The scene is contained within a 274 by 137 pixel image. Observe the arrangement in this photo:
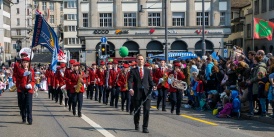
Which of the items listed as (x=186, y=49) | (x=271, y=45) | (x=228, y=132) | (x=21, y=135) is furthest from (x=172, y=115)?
(x=186, y=49)

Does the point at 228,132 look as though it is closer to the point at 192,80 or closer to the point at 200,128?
the point at 200,128

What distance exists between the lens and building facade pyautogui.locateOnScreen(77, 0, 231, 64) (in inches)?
2525

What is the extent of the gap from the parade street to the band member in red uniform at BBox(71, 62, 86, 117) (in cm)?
47

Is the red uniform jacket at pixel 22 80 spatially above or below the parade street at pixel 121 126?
above

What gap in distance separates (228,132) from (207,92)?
7.30m

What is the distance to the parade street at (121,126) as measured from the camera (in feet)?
43.8

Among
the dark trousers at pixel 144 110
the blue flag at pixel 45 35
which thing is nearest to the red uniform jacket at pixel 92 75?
the blue flag at pixel 45 35

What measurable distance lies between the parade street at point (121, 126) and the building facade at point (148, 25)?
45.3 metres

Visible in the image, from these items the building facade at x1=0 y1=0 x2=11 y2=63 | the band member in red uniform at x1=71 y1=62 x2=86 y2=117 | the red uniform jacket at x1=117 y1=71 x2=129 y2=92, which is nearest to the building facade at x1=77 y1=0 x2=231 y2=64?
the building facade at x1=0 y1=0 x2=11 y2=63

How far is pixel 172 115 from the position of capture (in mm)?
18438

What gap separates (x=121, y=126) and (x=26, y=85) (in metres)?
2.84

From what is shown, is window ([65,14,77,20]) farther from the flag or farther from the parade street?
the parade street

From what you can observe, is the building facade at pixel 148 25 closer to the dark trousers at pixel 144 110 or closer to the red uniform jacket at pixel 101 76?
the red uniform jacket at pixel 101 76

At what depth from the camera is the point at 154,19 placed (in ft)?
213
